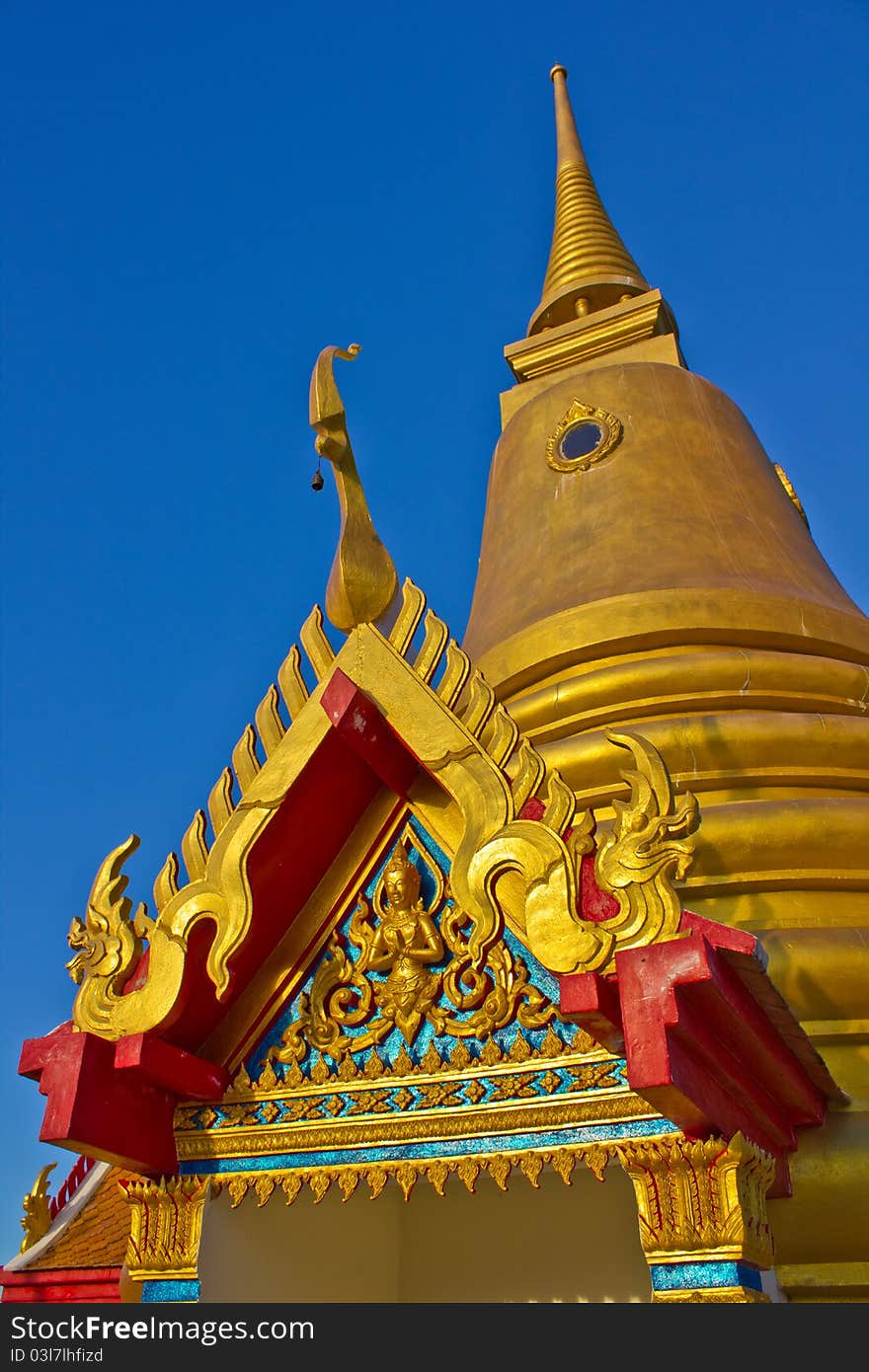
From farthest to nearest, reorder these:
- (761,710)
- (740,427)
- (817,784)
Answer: (740,427) → (761,710) → (817,784)

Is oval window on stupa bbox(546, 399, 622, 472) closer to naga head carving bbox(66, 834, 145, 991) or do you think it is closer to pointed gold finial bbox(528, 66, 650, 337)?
pointed gold finial bbox(528, 66, 650, 337)

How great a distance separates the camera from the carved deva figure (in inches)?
134

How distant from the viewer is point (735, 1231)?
9.40ft

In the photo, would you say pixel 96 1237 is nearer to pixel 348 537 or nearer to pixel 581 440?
pixel 348 537

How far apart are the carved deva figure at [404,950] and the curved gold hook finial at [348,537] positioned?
0.79m

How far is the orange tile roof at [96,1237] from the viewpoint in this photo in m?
5.66

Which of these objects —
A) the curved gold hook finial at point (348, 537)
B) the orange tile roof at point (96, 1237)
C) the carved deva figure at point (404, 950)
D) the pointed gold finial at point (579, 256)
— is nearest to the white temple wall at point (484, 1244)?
the carved deva figure at point (404, 950)

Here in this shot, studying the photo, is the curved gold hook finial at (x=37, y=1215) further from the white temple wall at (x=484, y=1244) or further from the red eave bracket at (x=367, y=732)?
the red eave bracket at (x=367, y=732)

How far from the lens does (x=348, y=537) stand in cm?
369

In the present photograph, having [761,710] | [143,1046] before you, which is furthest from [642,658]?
[143,1046]

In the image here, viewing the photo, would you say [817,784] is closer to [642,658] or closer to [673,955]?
[642,658]

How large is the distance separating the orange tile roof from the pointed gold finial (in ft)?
28.5

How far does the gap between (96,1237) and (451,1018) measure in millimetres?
3711
